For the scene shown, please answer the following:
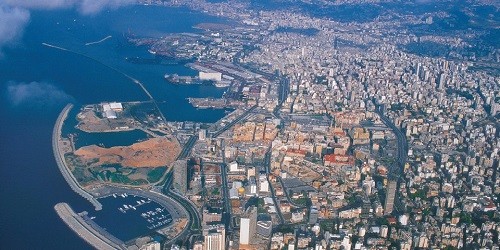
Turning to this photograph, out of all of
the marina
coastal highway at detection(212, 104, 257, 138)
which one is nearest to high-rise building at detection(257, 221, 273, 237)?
the marina

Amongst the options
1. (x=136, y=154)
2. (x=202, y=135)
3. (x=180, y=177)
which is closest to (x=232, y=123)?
(x=202, y=135)

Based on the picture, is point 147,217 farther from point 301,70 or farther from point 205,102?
point 301,70

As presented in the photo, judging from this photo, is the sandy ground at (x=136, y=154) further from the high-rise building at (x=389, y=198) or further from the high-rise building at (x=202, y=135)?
the high-rise building at (x=389, y=198)

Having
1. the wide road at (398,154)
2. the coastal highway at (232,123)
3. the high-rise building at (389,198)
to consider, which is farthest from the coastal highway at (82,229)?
the wide road at (398,154)

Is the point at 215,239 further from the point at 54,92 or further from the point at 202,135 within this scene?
the point at 54,92

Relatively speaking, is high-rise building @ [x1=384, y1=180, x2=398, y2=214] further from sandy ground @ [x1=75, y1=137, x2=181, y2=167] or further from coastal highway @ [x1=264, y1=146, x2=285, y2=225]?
sandy ground @ [x1=75, y1=137, x2=181, y2=167]
